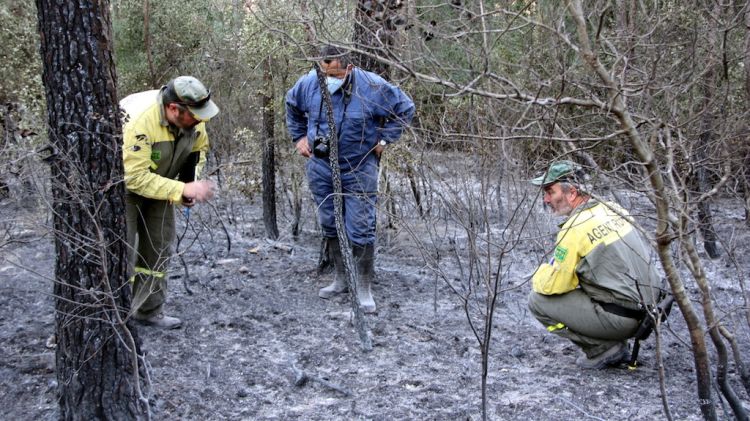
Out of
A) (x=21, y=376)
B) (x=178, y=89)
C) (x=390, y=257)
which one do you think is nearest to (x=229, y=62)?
(x=390, y=257)

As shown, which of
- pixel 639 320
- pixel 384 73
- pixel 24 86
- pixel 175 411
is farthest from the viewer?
pixel 24 86

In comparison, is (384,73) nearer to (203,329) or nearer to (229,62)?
(203,329)

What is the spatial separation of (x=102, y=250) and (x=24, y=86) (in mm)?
6877

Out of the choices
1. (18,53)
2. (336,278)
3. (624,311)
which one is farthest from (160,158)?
(18,53)

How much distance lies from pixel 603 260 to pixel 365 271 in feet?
6.17

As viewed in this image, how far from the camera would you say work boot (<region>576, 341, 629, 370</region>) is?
435 cm

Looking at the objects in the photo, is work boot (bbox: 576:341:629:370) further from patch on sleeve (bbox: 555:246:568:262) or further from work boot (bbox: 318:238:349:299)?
work boot (bbox: 318:238:349:299)

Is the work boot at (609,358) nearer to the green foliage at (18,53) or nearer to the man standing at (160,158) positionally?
the man standing at (160,158)

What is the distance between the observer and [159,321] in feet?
16.1

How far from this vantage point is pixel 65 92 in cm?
324

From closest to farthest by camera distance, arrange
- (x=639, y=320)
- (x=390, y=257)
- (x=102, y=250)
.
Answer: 1. (x=102, y=250)
2. (x=639, y=320)
3. (x=390, y=257)

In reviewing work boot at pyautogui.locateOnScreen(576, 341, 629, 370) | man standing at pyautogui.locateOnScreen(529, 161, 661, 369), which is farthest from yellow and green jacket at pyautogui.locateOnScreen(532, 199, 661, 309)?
work boot at pyautogui.locateOnScreen(576, 341, 629, 370)

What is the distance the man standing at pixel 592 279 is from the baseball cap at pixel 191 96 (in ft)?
6.59

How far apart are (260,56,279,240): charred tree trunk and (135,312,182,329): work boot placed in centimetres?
294
